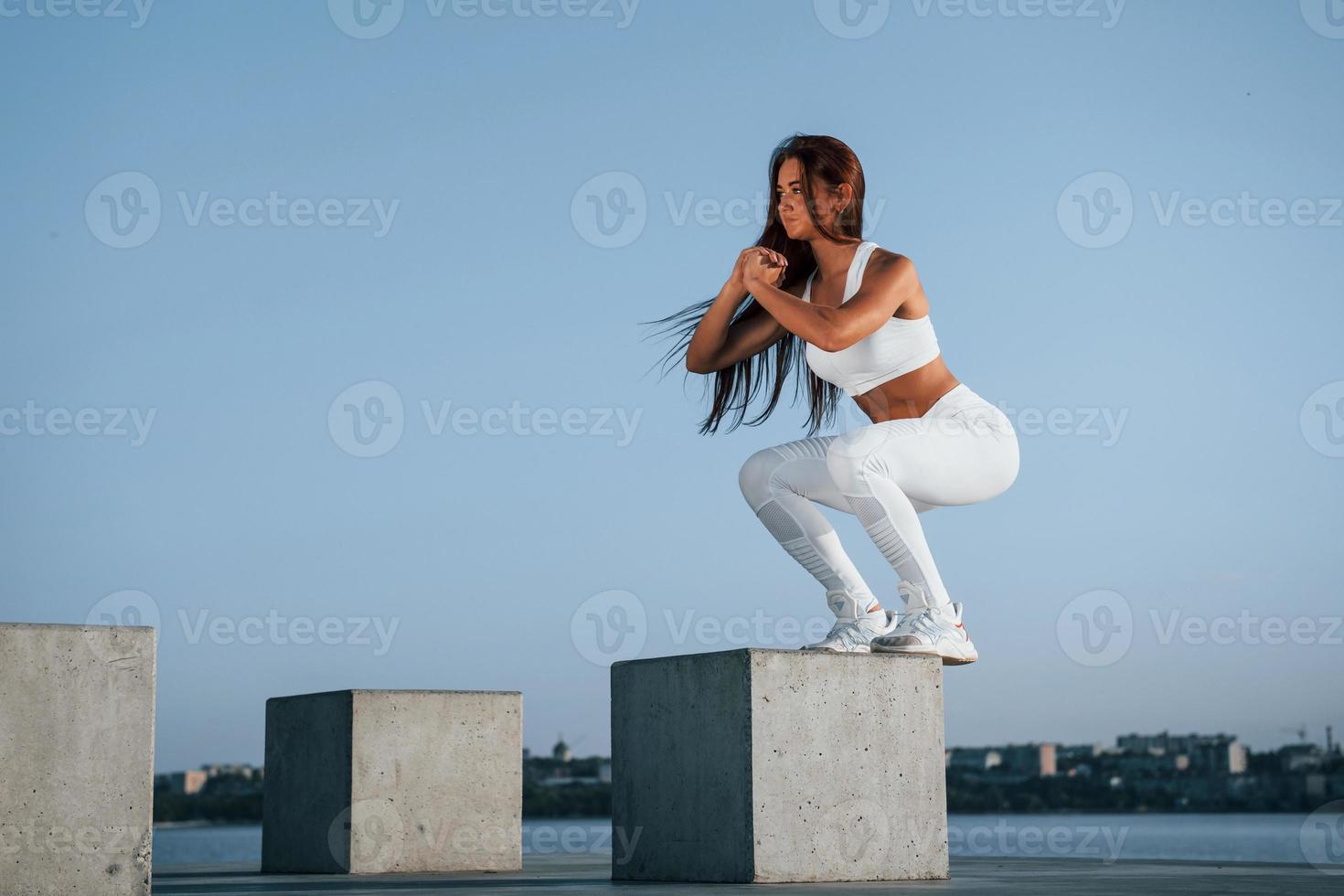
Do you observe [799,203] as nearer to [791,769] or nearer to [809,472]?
[809,472]

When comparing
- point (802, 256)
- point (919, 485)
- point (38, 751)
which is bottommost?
point (38, 751)

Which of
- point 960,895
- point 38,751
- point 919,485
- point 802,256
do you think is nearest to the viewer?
point 960,895

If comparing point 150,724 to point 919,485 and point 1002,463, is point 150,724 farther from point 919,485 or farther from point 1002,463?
point 1002,463

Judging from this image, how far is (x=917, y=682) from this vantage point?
6.04 metres

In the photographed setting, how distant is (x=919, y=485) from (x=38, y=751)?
11.7ft

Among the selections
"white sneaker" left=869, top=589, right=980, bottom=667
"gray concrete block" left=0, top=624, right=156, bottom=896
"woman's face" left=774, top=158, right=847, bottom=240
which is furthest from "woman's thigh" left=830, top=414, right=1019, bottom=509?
"gray concrete block" left=0, top=624, right=156, bottom=896

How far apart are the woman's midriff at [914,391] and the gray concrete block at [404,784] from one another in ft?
13.0

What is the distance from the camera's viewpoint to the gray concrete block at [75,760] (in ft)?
17.3

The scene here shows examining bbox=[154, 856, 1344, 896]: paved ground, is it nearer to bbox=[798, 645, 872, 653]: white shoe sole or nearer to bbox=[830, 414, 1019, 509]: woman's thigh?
bbox=[798, 645, 872, 653]: white shoe sole

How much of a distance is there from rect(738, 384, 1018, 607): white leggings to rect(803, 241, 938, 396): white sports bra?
22cm

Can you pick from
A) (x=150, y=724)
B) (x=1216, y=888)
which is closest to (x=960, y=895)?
(x=1216, y=888)

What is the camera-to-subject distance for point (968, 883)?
5676 millimetres

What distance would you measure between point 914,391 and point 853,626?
3.42 ft

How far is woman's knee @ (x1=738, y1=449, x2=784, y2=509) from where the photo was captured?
645cm
